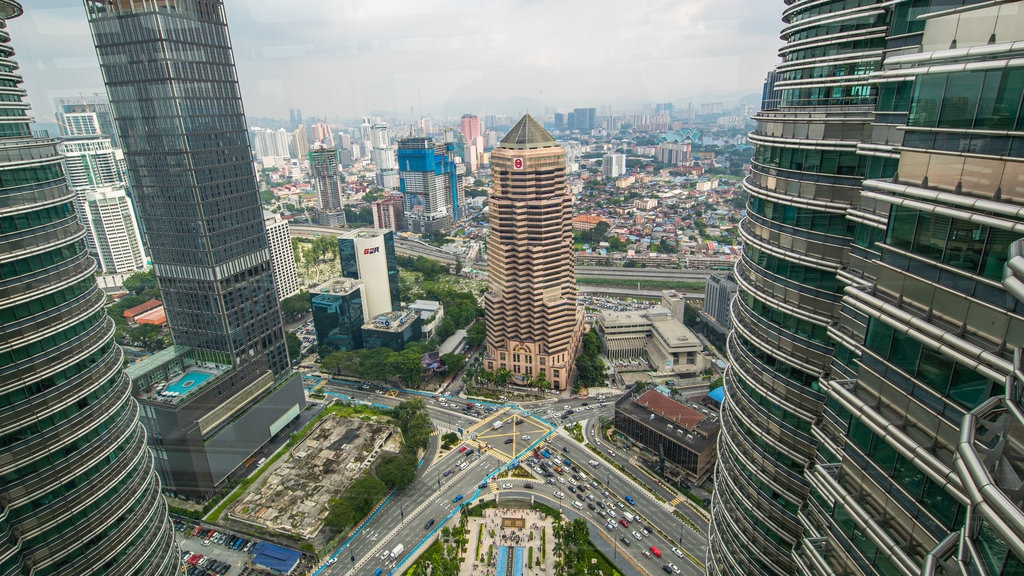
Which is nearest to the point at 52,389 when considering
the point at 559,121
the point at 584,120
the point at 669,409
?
the point at 669,409

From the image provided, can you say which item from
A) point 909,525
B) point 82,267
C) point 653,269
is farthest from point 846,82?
point 653,269

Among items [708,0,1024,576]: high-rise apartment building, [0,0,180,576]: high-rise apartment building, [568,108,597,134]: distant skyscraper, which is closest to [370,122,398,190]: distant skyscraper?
[568,108,597,134]: distant skyscraper

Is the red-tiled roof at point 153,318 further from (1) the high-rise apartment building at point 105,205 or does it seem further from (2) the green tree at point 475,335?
(2) the green tree at point 475,335

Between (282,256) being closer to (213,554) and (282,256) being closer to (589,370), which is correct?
(589,370)

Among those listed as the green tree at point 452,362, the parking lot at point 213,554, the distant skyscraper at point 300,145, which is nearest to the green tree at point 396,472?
the parking lot at point 213,554

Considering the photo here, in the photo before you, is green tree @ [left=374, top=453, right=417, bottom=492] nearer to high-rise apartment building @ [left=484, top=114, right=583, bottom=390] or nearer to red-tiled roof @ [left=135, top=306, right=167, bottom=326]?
high-rise apartment building @ [left=484, top=114, right=583, bottom=390]

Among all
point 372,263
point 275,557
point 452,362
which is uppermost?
point 372,263

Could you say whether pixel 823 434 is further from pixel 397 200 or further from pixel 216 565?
pixel 397 200
